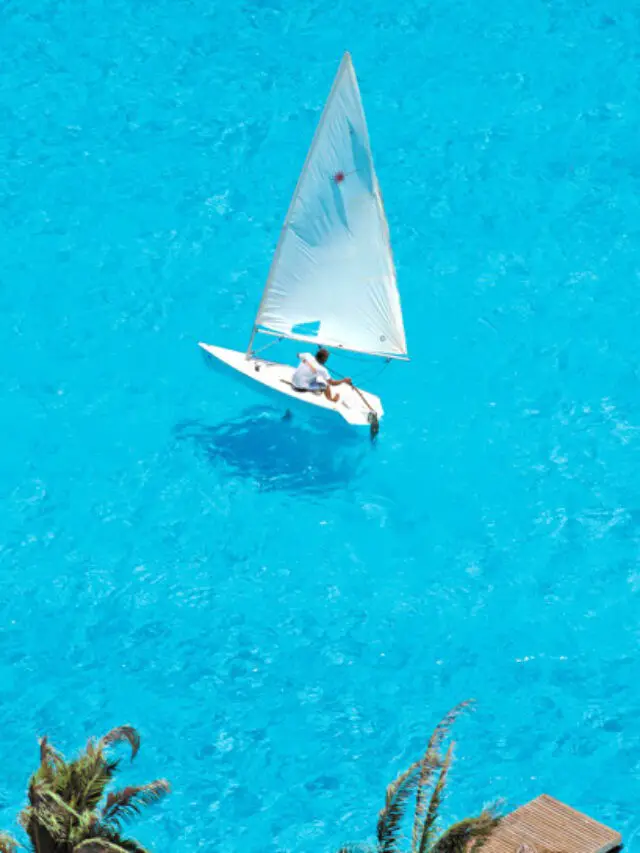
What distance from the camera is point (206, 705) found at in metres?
24.2

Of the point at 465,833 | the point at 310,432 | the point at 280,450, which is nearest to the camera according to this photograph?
the point at 465,833

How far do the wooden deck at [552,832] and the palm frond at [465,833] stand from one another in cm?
413

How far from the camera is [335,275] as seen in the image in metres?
28.0

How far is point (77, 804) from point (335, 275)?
12.8 metres

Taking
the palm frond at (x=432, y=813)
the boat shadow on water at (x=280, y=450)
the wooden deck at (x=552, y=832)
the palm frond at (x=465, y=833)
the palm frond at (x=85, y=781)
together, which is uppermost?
the boat shadow on water at (x=280, y=450)

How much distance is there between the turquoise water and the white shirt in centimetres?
174

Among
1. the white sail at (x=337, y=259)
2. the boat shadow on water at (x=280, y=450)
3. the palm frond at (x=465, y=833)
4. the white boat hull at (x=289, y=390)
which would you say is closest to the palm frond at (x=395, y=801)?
the palm frond at (x=465, y=833)

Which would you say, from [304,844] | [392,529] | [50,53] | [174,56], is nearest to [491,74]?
[174,56]

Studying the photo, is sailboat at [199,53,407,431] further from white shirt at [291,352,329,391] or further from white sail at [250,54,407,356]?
white shirt at [291,352,329,391]

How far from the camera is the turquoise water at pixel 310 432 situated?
78.5ft

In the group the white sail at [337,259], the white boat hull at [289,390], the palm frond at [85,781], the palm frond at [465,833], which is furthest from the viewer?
the white sail at [337,259]

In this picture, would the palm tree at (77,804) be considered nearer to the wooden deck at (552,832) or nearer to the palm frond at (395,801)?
the palm frond at (395,801)

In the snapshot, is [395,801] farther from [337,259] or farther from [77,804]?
[337,259]

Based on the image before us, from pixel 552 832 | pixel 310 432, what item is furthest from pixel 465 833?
pixel 310 432
